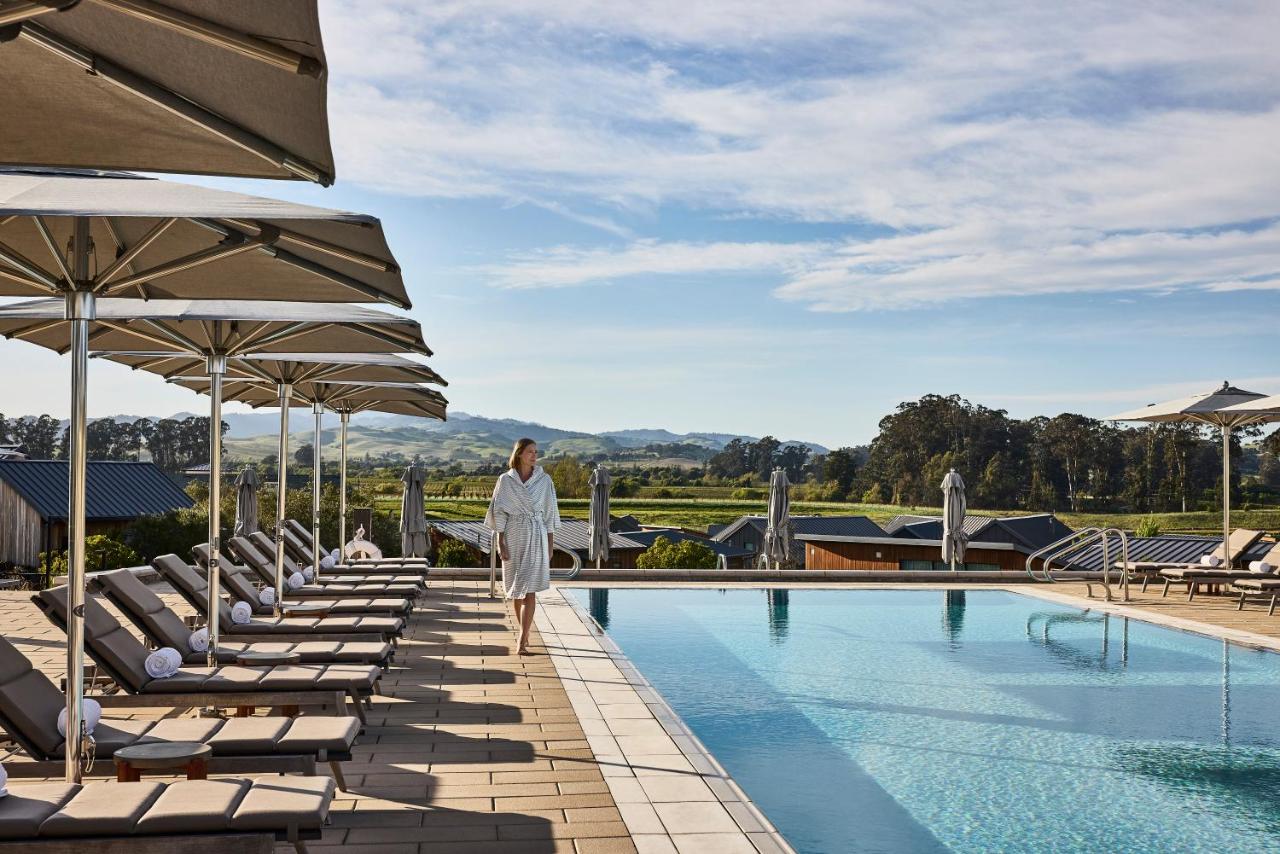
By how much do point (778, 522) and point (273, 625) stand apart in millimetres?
10527

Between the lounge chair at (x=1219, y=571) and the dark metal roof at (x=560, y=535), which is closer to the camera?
the lounge chair at (x=1219, y=571)

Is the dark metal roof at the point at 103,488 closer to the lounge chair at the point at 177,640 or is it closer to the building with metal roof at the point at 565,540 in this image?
the building with metal roof at the point at 565,540

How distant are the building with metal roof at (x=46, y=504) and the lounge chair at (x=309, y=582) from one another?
19155 millimetres

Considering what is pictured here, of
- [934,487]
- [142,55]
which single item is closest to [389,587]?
[142,55]

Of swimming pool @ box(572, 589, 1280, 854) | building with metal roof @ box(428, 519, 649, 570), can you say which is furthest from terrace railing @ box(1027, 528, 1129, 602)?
building with metal roof @ box(428, 519, 649, 570)

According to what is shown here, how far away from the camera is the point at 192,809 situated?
11.4ft

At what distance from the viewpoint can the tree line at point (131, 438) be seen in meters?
66.9

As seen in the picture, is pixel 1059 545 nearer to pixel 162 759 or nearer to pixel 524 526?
pixel 524 526

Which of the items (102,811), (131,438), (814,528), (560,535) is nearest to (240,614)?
(102,811)

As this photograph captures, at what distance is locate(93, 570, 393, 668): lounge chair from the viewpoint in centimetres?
620

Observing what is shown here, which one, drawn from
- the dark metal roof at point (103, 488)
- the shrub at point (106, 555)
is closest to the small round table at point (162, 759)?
the shrub at point (106, 555)

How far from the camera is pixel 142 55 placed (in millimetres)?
2551

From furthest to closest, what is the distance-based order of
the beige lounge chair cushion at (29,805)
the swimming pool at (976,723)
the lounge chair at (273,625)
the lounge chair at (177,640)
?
the lounge chair at (273,625) → the lounge chair at (177,640) → the swimming pool at (976,723) → the beige lounge chair cushion at (29,805)

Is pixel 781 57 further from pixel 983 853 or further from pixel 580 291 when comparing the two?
pixel 580 291
